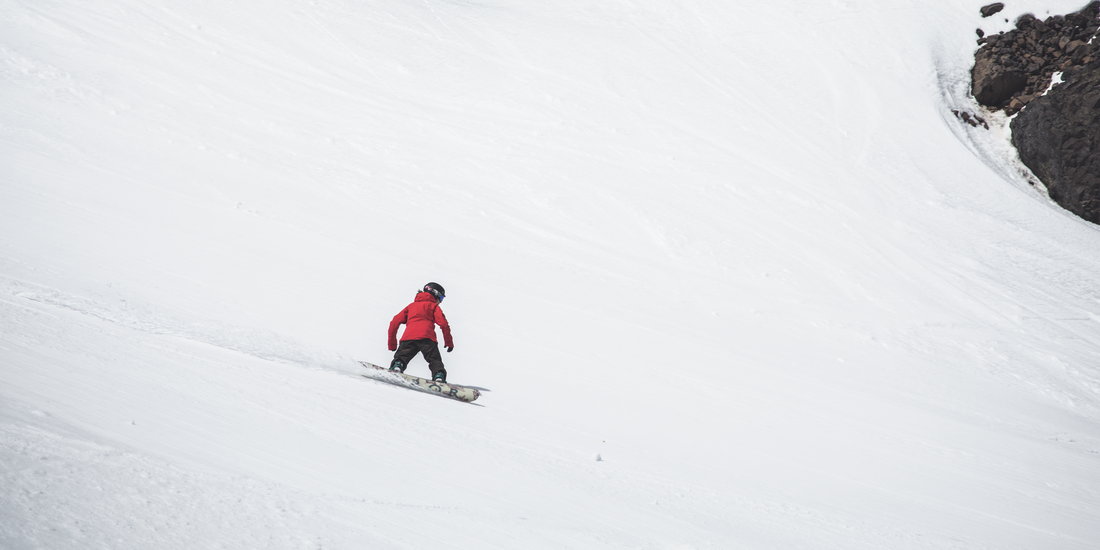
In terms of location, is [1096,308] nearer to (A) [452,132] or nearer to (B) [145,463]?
(A) [452,132]

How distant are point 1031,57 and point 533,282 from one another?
70.8ft

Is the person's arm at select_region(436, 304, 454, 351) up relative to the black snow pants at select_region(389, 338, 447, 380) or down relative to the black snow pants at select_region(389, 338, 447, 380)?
up

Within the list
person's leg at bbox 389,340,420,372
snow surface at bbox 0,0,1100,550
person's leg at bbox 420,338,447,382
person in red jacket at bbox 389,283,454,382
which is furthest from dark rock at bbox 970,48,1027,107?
person's leg at bbox 389,340,420,372

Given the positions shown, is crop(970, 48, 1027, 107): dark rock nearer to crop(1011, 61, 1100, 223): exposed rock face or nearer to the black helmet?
crop(1011, 61, 1100, 223): exposed rock face

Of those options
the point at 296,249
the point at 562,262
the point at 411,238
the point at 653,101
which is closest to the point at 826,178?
the point at 653,101

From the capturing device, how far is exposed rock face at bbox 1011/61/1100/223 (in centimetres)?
1697

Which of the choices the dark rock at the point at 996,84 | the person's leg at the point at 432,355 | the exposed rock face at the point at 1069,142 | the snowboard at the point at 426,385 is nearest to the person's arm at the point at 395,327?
the person's leg at the point at 432,355

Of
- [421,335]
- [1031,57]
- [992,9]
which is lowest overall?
[421,335]

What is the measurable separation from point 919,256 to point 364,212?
11.4 m

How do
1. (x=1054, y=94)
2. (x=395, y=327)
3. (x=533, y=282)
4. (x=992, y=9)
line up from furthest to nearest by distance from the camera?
(x=992, y=9) < (x=1054, y=94) < (x=533, y=282) < (x=395, y=327)

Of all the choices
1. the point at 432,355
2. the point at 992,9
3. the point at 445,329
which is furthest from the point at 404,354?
the point at 992,9

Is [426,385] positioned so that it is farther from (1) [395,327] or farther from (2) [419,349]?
(1) [395,327]

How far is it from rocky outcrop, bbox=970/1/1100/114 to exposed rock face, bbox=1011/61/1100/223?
154 cm

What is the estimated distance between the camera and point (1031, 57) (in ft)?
67.2
